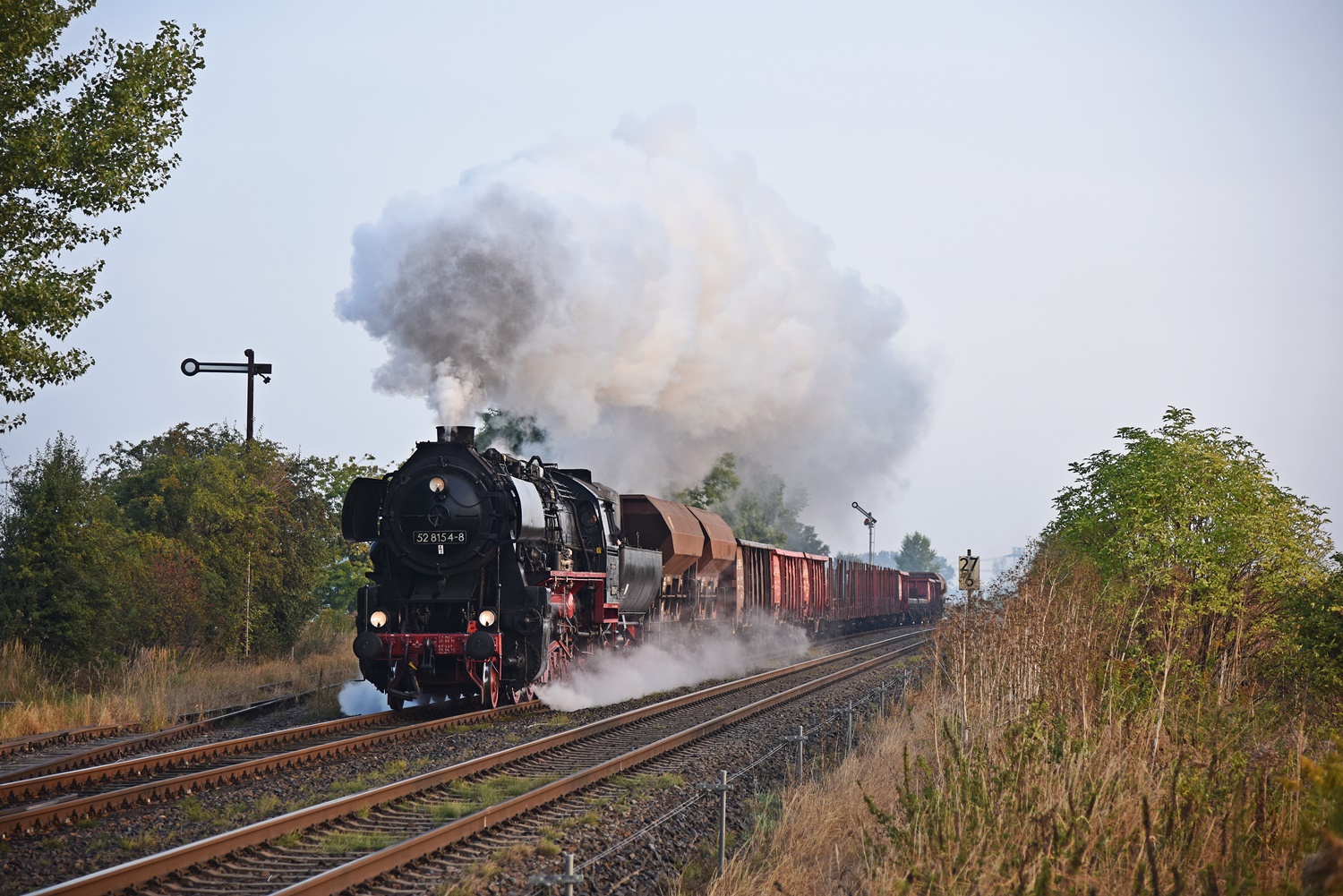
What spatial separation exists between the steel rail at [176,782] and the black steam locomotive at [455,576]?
1.12m

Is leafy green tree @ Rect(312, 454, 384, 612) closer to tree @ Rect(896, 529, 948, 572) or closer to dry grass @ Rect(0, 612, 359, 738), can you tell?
dry grass @ Rect(0, 612, 359, 738)

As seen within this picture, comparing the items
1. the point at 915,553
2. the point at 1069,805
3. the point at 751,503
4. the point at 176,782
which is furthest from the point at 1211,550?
the point at 915,553

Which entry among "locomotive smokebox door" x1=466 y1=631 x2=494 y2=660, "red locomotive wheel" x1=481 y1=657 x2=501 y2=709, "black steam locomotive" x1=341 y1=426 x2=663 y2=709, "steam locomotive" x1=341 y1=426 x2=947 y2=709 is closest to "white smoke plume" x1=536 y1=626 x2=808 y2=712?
"steam locomotive" x1=341 y1=426 x2=947 y2=709

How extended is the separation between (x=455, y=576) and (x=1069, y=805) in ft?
33.5

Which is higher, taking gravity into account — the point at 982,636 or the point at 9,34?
the point at 9,34

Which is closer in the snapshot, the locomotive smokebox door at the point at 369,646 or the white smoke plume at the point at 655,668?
the locomotive smokebox door at the point at 369,646

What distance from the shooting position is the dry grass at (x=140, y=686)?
43.2 feet

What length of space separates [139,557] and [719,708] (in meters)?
11.5

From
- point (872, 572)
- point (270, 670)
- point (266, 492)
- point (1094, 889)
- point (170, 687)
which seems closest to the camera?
point (1094, 889)

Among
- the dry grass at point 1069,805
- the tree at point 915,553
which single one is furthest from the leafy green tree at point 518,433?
the tree at point 915,553

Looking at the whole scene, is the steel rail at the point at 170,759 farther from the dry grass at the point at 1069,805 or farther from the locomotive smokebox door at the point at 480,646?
the dry grass at the point at 1069,805

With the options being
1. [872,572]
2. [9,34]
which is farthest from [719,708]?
[872,572]

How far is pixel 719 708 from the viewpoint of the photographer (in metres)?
16.3

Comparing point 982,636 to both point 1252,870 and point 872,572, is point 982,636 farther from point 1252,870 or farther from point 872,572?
point 872,572
